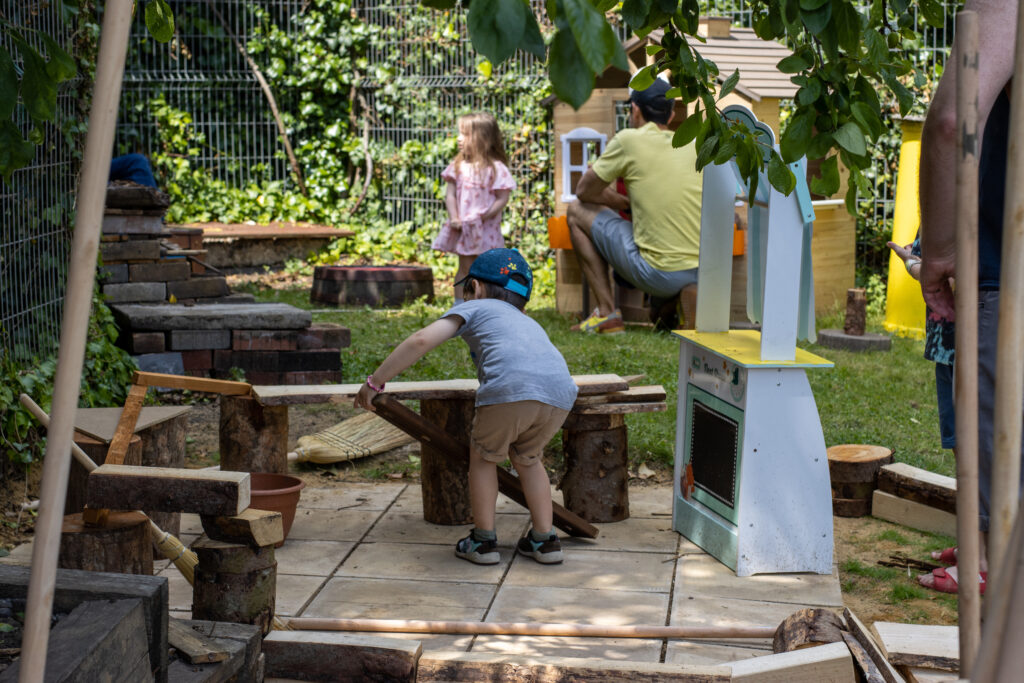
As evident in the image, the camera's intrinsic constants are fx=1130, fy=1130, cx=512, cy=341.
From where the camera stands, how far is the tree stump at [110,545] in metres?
3.26

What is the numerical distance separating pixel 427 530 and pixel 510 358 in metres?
0.99

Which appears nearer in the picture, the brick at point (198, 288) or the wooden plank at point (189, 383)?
the wooden plank at point (189, 383)

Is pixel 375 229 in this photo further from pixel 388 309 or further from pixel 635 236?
pixel 635 236

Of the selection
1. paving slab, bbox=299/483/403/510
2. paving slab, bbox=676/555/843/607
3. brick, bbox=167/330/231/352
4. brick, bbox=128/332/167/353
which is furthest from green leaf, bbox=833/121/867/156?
brick, bbox=128/332/167/353

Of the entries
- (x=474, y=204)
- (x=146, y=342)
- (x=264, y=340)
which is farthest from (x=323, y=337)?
(x=474, y=204)

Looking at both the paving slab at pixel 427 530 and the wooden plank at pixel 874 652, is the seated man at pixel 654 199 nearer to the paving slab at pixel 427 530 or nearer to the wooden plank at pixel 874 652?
the paving slab at pixel 427 530

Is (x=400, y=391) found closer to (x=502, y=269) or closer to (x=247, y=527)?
(x=502, y=269)

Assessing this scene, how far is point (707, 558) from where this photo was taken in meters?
4.38

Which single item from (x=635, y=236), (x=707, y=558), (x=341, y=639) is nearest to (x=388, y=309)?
(x=635, y=236)

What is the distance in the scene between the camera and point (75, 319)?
1.40m

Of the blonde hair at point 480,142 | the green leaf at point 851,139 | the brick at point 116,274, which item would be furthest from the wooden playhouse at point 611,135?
the green leaf at point 851,139

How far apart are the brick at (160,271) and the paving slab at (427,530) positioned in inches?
129

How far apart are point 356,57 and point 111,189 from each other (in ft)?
22.9

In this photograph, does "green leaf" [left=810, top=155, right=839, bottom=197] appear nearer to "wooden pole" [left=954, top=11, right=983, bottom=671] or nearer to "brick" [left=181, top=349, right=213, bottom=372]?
"wooden pole" [left=954, top=11, right=983, bottom=671]
